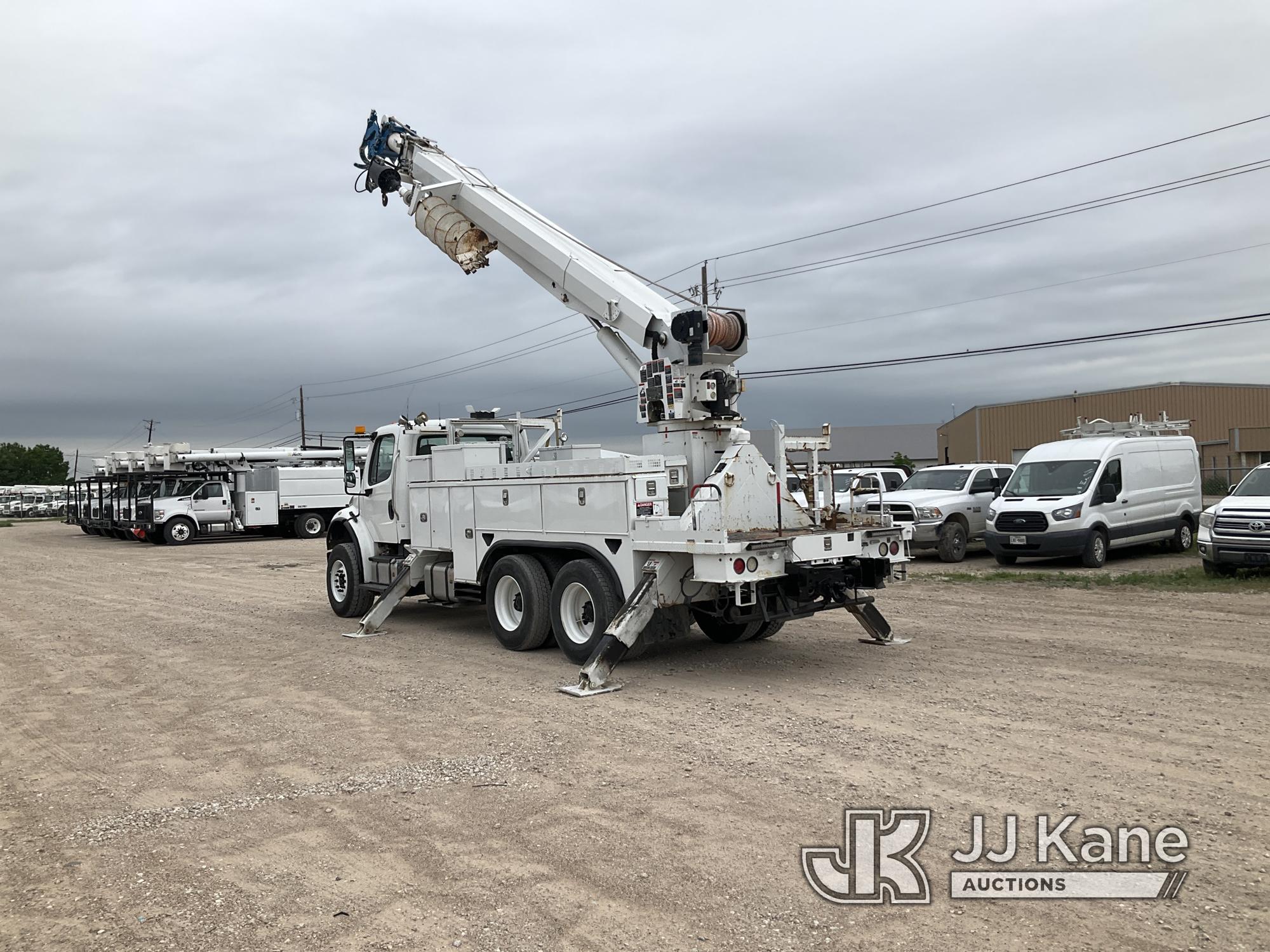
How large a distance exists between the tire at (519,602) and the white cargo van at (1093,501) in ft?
33.2

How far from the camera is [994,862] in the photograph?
4.34 m

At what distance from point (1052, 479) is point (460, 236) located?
11.5 meters

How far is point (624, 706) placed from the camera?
24.8ft

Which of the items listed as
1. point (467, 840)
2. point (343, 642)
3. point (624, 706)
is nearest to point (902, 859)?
point (467, 840)

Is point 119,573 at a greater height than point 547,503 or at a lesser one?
lesser

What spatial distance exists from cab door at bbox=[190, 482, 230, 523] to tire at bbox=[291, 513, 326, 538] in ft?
7.91

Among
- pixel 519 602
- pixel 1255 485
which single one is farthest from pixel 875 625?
pixel 1255 485

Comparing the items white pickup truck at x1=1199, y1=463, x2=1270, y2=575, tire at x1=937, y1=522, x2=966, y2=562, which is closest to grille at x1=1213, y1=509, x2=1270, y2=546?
white pickup truck at x1=1199, y1=463, x2=1270, y2=575

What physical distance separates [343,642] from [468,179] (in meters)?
5.74

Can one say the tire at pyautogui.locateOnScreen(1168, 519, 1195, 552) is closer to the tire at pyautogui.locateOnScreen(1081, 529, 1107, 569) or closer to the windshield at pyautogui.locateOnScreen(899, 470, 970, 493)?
the tire at pyautogui.locateOnScreen(1081, 529, 1107, 569)

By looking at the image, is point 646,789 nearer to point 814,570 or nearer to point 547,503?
point 814,570

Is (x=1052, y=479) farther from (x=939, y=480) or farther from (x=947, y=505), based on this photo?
(x=939, y=480)

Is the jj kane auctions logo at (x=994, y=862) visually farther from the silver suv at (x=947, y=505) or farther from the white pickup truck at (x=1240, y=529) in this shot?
the silver suv at (x=947, y=505)

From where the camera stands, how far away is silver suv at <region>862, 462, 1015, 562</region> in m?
18.2
